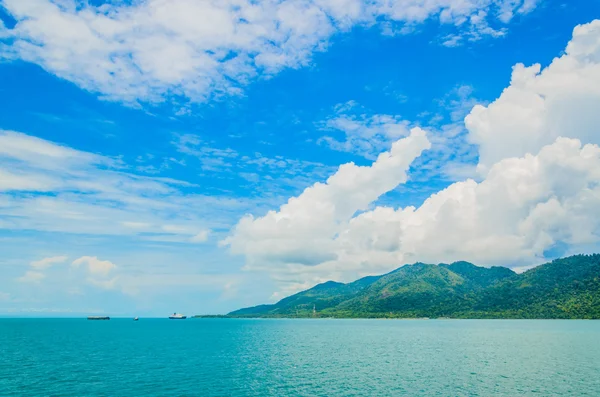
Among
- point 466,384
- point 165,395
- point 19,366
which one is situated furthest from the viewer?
point 19,366

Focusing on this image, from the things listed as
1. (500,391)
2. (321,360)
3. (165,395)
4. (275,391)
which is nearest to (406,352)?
(321,360)

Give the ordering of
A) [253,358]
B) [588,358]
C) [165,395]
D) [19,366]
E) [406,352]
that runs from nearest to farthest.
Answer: [165,395], [19,366], [588,358], [253,358], [406,352]

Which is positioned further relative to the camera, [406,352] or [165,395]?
[406,352]

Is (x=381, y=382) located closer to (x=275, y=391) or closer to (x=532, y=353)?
(x=275, y=391)

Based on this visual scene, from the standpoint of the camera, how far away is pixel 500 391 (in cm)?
7981

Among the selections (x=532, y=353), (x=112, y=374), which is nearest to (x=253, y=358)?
(x=112, y=374)

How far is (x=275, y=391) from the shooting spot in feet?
264

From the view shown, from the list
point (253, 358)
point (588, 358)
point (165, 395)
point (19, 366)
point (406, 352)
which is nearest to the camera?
point (165, 395)

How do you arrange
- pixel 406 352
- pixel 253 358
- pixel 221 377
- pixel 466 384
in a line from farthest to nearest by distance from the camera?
pixel 406 352, pixel 253 358, pixel 221 377, pixel 466 384

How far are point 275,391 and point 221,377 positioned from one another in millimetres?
21028

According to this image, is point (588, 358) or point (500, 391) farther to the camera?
point (588, 358)

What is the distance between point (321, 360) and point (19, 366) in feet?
278

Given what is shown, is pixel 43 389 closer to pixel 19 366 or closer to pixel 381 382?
pixel 19 366

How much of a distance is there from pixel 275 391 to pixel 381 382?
25.0m
